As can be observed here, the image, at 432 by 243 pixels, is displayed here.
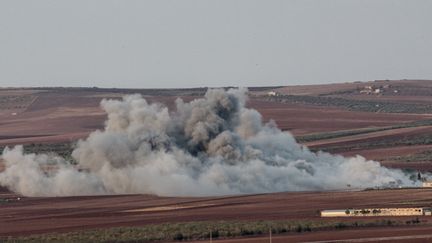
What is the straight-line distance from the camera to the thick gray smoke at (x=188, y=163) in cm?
12688

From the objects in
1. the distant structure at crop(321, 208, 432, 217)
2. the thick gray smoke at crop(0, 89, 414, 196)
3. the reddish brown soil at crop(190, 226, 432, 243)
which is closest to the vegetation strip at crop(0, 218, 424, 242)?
the reddish brown soil at crop(190, 226, 432, 243)

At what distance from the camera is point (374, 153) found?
16488 cm

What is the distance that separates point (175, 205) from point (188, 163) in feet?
49.1

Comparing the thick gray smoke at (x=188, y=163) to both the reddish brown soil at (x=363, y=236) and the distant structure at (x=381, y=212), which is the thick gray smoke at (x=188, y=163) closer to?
the distant structure at (x=381, y=212)

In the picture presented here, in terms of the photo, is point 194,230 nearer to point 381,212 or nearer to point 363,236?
point 363,236

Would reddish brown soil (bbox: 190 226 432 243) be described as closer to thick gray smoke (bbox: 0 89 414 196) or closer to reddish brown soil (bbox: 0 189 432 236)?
reddish brown soil (bbox: 0 189 432 236)

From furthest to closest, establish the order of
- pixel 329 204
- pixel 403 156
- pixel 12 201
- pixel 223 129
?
pixel 403 156
pixel 223 129
pixel 12 201
pixel 329 204

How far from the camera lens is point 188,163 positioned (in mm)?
127875

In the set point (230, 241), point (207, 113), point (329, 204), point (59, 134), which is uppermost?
point (59, 134)

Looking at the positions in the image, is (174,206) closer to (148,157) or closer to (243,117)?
(148,157)

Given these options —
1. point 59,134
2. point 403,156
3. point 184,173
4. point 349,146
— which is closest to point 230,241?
point 184,173

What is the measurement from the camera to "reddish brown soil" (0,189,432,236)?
9769 cm

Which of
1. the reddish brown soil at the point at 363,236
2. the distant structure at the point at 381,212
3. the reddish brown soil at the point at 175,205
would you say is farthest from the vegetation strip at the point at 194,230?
the distant structure at the point at 381,212

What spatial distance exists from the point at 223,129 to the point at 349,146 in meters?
44.6
